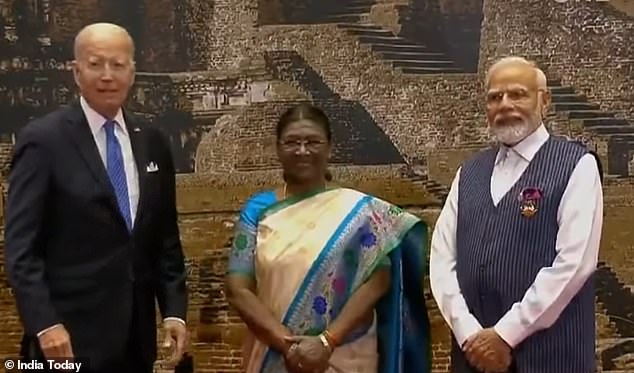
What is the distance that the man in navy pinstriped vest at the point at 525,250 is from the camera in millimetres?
2713

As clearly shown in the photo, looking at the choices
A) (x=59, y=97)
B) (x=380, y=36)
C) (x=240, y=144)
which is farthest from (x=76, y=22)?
(x=380, y=36)

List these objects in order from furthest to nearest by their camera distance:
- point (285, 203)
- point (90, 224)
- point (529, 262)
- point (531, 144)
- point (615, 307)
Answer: point (615, 307)
point (285, 203)
point (531, 144)
point (529, 262)
point (90, 224)

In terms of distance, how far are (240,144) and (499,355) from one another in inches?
66.5

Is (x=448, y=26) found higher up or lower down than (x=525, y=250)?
higher up

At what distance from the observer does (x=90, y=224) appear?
2646 mm

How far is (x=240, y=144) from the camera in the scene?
4.11 m

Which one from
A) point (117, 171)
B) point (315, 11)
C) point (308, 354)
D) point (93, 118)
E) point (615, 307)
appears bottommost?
point (615, 307)

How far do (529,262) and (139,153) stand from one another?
1080 mm

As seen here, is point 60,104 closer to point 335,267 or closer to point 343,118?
point 343,118

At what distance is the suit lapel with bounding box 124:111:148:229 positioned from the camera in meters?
2.74

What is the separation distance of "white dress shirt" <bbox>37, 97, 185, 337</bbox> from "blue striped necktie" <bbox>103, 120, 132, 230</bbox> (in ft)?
0.03

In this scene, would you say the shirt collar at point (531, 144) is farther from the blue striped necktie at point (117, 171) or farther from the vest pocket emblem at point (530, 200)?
the blue striped necktie at point (117, 171)

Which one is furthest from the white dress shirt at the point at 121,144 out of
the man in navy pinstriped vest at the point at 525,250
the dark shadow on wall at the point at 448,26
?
the dark shadow on wall at the point at 448,26

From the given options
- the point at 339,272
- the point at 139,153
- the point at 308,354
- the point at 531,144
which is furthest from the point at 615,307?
the point at 139,153
